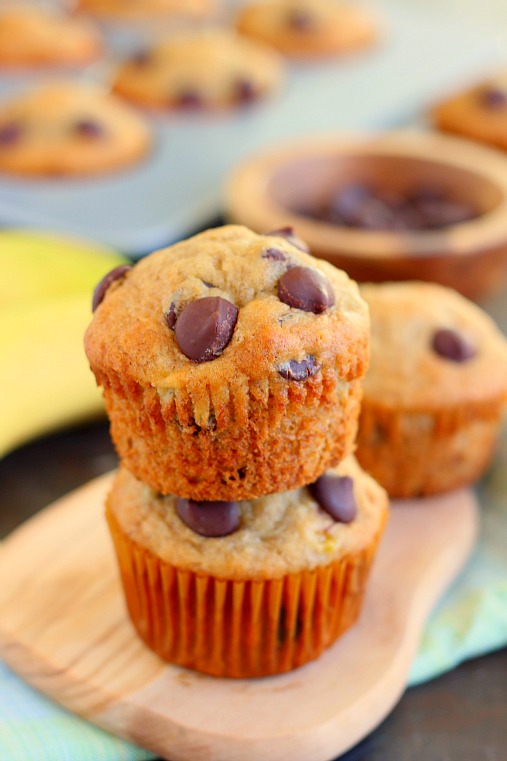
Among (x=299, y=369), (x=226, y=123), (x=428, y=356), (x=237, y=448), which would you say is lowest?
(x=226, y=123)

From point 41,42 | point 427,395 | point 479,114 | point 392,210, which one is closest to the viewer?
point 427,395

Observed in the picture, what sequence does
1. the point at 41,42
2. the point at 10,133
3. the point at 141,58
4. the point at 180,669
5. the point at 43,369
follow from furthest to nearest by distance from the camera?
the point at 41,42
the point at 141,58
the point at 10,133
the point at 43,369
the point at 180,669

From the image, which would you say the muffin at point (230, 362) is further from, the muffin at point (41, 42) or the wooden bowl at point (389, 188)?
the muffin at point (41, 42)

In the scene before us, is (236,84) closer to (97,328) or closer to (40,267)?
(40,267)

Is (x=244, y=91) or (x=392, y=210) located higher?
(x=392, y=210)

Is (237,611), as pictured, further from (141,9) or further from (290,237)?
(141,9)

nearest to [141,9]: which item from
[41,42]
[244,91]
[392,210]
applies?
[41,42]

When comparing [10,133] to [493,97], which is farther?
[493,97]
